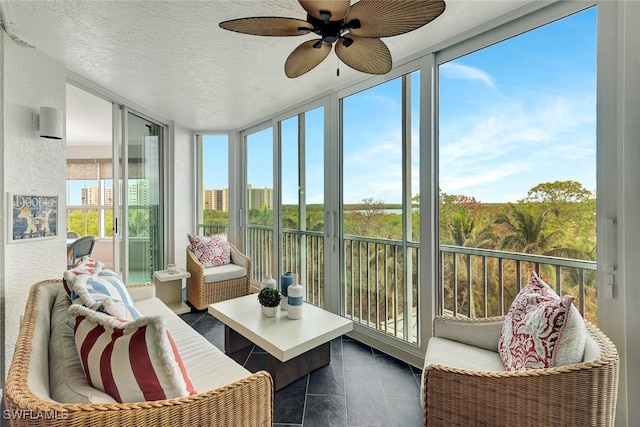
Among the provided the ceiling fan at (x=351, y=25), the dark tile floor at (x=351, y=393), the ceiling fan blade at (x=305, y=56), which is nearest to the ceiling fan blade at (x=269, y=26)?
the ceiling fan at (x=351, y=25)

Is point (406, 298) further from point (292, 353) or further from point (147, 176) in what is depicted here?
point (147, 176)

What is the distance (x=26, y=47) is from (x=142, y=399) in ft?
8.68

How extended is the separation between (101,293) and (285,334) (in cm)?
106

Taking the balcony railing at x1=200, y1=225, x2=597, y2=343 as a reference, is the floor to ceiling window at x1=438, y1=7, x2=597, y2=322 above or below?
above

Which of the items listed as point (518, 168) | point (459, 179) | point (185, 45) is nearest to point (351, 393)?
point (459, 179)

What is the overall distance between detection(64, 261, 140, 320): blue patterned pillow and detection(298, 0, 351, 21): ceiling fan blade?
1484 mm

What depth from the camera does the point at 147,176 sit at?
12.3 ft

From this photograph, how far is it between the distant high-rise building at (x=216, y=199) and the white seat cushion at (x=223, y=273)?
1.12 meters

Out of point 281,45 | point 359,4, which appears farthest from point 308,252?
point 359,4

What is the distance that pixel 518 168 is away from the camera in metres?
1.82

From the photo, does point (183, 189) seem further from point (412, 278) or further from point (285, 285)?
point (412, 278)

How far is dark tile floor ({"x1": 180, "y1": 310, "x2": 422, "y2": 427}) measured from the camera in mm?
1667

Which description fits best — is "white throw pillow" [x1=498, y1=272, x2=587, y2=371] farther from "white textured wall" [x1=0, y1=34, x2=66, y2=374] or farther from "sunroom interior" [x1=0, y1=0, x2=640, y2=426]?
"white textured wall" [x1=0, y1=34, x2=66, y2=374]

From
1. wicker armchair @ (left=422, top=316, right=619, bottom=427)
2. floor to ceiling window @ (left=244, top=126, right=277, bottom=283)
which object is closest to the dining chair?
floor to ceiling window @ (left=244, top=126, right=277, bottom=283)
